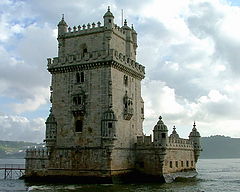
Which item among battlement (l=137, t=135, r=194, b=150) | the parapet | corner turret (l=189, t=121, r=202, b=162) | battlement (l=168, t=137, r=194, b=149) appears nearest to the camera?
battlement (l=137, t=135, r=194, b=150)

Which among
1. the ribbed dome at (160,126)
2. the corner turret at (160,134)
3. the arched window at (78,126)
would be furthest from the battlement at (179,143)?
the arched window at (78,126)

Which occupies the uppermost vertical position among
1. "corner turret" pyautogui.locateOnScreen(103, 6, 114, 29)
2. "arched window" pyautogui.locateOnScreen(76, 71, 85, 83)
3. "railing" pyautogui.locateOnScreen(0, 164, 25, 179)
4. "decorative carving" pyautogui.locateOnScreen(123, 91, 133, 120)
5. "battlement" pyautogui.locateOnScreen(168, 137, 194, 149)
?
"corner turret" pyautogui.locateOnScreen(103, 6, 114, 29)

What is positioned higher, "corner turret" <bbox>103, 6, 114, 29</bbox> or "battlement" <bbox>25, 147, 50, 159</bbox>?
"corner turret" <bbox>103, 6, 114, 29</bbox>

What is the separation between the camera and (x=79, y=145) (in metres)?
51.4

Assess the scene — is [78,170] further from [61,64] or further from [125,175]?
[61,64]

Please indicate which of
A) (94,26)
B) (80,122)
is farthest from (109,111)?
(94,26)

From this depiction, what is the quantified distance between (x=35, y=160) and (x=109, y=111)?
13.6m

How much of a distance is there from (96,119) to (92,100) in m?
2.59

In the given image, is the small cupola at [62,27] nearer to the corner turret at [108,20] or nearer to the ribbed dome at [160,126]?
the corner turret at [108,20]

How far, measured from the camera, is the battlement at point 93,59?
5141 cm

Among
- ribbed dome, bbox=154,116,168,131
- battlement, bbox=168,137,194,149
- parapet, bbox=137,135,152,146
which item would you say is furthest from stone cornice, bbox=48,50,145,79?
battlement, bbox=168,137,194,149

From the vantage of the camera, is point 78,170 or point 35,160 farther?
point 35,160

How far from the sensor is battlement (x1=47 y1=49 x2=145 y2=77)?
51.4m

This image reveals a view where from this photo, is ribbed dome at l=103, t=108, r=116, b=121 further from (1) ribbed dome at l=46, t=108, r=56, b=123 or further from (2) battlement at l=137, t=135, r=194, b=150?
(1) ribbed dome at l=46, t=108, r=56, b=123
